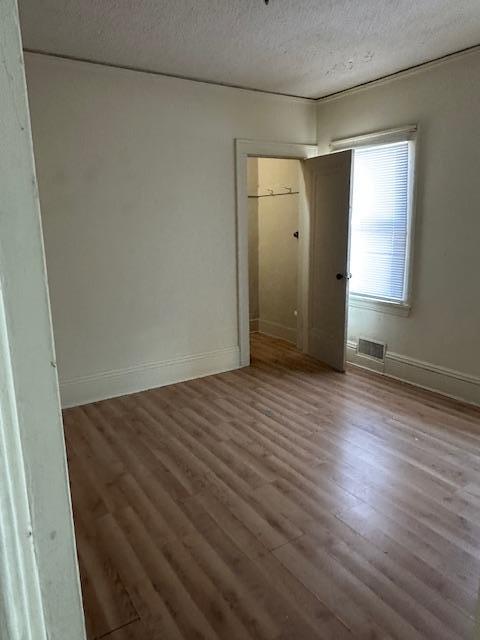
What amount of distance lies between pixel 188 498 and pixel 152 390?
68.2 inches

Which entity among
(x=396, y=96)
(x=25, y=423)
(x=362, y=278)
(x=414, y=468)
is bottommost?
(x=414, y=468)

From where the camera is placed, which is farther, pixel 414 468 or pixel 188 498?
pixel 414 468

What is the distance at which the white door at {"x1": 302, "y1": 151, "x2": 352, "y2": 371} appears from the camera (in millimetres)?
4324

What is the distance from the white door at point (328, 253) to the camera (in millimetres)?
4324

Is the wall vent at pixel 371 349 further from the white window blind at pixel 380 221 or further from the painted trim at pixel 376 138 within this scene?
the painted trim at pixel 376 138

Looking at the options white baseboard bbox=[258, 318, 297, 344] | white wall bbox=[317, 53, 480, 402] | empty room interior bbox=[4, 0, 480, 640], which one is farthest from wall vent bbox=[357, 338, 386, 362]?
white baseboard bbox=[258, 318, 297, 344]

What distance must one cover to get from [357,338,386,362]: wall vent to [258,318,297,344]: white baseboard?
1.06 m

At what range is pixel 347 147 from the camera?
450 cm

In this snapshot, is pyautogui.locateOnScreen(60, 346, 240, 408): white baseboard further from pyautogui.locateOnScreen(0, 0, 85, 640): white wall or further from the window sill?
pyautogui.locateOnScreen(0, 0, 85, 640): white wall

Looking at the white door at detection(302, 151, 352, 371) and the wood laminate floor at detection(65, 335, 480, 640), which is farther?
the white door at detection(302, 151, 352, 371)

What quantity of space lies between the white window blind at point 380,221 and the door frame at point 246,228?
0.57m

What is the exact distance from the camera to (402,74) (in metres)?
3.89

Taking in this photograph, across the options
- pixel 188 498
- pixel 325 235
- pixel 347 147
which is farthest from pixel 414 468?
pixel 347 147

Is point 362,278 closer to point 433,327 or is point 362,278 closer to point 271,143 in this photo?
point 433,327
